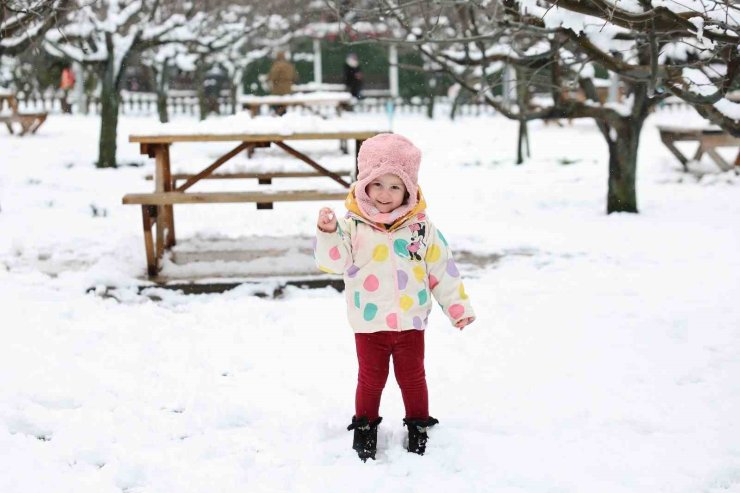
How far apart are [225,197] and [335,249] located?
3.15 m

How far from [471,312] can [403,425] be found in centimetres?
64

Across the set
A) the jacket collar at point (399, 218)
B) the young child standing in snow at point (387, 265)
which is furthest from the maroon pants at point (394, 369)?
the jacket collar at point (399, 218)

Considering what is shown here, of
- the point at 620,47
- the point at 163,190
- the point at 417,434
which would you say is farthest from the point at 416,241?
the point at 620,47

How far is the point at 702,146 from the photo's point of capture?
1201 cm

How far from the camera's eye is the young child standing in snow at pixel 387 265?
3162 millimetres

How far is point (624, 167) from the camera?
9.12 metres

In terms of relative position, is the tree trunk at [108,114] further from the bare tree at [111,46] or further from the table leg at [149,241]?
the table leg at [149,241]

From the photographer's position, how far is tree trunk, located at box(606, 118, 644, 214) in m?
8.98

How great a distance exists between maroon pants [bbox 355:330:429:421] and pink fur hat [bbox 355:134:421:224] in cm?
47

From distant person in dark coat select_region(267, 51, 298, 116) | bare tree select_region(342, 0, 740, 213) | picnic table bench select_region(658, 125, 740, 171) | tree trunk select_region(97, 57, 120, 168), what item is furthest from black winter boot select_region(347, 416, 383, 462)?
distant person in dark coat select_region(267, 51, 298, 116)

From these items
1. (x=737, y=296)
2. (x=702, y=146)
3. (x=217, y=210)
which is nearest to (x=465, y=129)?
(x=702, y=146)

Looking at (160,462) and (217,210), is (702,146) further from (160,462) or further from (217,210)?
(160,462)

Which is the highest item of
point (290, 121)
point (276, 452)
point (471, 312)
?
point (290, 121)

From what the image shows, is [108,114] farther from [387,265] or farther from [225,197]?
[387,265]
